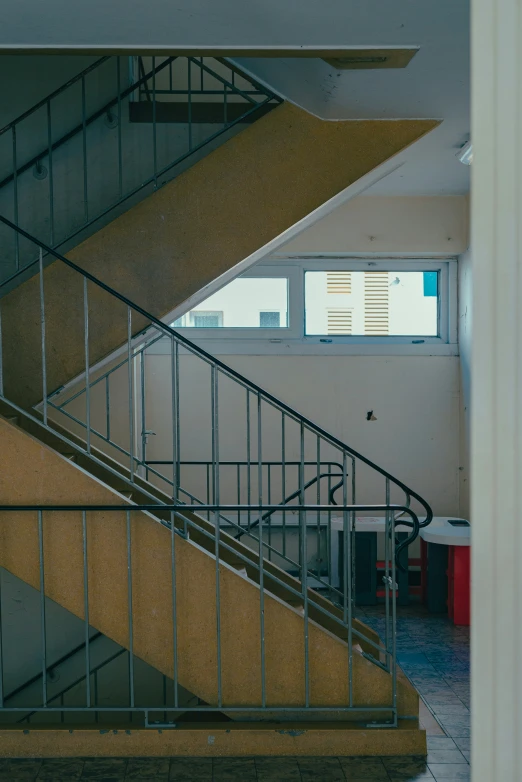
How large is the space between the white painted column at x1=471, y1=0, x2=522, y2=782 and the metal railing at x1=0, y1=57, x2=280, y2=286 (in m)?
4.15

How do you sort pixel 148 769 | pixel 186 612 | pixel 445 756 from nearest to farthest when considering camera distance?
pixel 148 769, pixel 445 756, pixel 186 612

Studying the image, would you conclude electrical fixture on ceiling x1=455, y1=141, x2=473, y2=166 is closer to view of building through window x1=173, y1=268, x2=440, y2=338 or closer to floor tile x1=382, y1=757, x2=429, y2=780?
view of building through window x1=173, y1=268, x2=440, y2=338

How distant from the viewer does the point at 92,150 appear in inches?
195

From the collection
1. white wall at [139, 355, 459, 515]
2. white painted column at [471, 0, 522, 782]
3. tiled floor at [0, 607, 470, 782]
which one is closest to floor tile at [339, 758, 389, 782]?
tiled floor at [0, 607, 470, 782]

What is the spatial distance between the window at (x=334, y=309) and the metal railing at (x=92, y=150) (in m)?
1.85

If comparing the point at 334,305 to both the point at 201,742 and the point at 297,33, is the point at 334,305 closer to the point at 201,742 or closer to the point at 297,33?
the point at 297,33

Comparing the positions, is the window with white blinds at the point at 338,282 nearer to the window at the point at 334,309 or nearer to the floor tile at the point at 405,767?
the window at the point at 334,309

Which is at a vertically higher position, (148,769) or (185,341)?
(185,341)

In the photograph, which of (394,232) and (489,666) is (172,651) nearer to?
(489,666)

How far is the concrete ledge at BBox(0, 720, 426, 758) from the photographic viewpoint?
11.3 ft

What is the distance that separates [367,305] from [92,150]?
2.83 meters

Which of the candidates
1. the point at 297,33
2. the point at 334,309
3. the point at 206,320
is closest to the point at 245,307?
the point at 206,320

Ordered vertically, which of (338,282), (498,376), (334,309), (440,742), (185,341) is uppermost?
(338,282)

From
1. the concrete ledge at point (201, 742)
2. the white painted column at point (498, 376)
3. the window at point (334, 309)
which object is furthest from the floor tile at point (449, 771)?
the window at point (334, 309)
